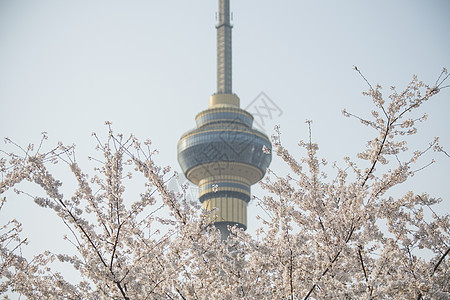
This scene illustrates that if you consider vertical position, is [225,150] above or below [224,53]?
below

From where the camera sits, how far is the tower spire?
102375mm

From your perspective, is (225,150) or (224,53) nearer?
(225,150)

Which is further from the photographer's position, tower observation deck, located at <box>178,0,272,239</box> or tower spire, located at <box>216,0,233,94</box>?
tower spire, located at <box>216,0,233,94</box>

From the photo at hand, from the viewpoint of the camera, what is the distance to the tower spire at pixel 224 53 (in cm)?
10238

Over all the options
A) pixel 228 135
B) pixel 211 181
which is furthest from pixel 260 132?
pixel 211 181

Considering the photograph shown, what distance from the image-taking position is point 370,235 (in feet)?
23.6

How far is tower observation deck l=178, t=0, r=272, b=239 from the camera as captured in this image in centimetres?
9444

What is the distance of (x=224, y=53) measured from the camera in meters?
102

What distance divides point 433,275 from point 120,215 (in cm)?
535

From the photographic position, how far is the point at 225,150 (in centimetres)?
9519

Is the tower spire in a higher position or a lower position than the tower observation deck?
higher

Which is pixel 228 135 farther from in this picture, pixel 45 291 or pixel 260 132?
pixel 45 291

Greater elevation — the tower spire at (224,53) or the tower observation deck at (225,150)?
the tower spire at (224,53)

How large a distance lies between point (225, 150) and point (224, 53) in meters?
23.3
